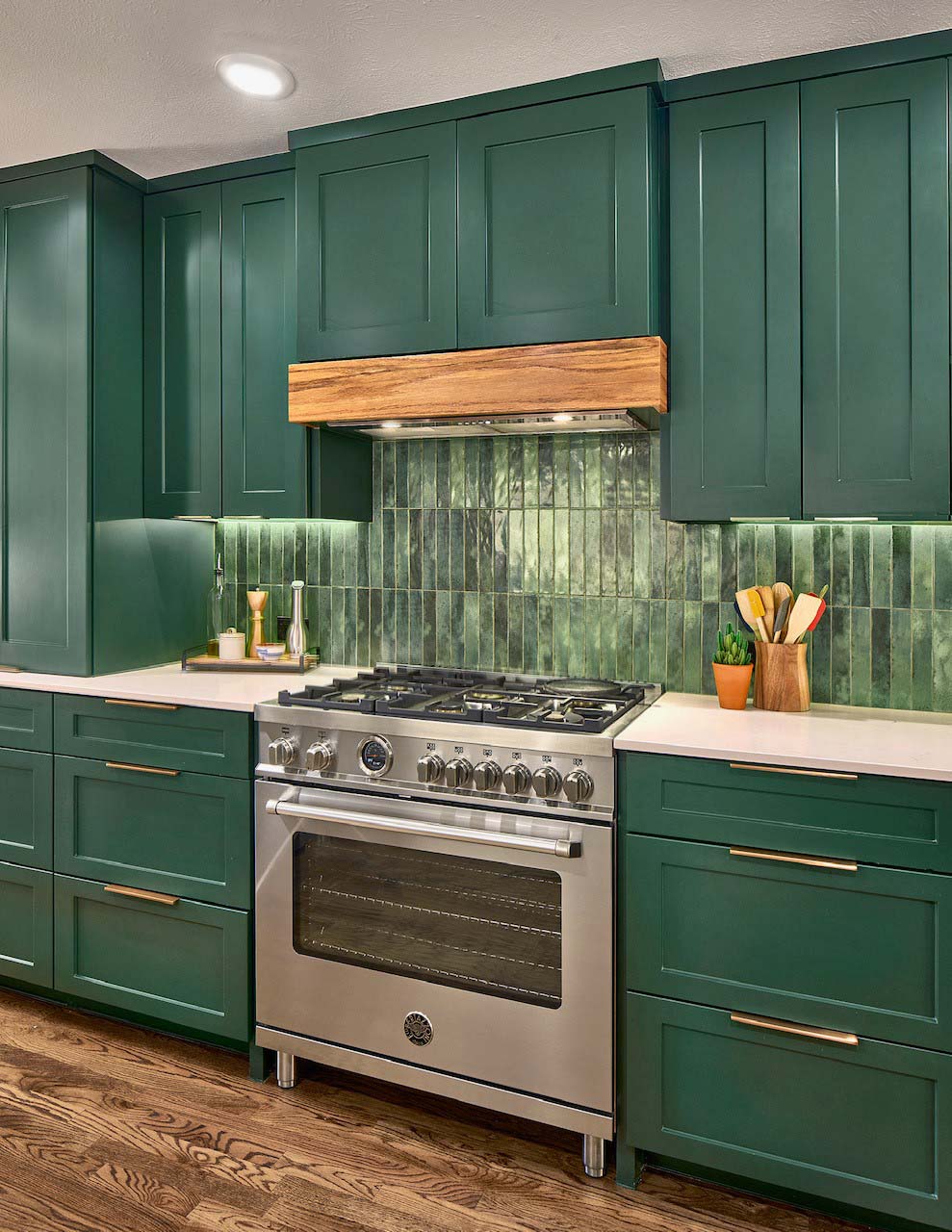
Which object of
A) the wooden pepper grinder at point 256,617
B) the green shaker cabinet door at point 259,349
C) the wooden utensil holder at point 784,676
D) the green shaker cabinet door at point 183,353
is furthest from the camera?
the wooden pepper grinder at point 256,617

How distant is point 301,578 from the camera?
307 centimetres

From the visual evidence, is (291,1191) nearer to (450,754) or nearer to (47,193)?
(450,754)

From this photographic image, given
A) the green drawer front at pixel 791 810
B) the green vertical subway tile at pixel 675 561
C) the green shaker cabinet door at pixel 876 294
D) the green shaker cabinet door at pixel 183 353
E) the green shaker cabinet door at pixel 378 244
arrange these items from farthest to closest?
1. the green shaker cabinet door at pixel 183 353
2. the green vertical subway tile at pixel 675 561
3. the green shaker cabinet door at pixel 378 244
4. the green shaker cabinet door at pixel 876 294
5. the green drawer front at pixel 791 810

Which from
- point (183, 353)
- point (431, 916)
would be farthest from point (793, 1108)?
point (183, 353)

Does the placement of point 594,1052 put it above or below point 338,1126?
above

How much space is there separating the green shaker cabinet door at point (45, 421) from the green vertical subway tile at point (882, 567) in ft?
7.75

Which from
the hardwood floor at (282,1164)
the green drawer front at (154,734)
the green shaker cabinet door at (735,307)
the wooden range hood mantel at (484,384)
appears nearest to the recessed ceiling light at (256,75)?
the wooden range hood mantel at (484,384)

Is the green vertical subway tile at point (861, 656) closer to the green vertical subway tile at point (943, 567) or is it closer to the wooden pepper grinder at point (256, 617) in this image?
the green vertical subway tile at point (943, 567)

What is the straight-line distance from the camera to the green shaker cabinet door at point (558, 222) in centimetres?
212

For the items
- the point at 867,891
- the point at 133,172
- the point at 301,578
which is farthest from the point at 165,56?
the point at 867,891

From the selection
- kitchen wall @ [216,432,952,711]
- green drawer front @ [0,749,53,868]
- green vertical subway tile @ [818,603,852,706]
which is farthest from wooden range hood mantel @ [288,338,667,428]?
green drawer front @ [0,749,53,868]

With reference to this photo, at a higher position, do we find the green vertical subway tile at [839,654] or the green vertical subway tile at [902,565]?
the green vertical subway tile at [902,565]

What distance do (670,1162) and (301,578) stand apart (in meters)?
2.10

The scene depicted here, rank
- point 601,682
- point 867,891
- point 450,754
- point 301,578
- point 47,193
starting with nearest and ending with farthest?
1. point 867,891
2. point 450,754
3. point 601,682
4. point 47,193
5. point 301,578
